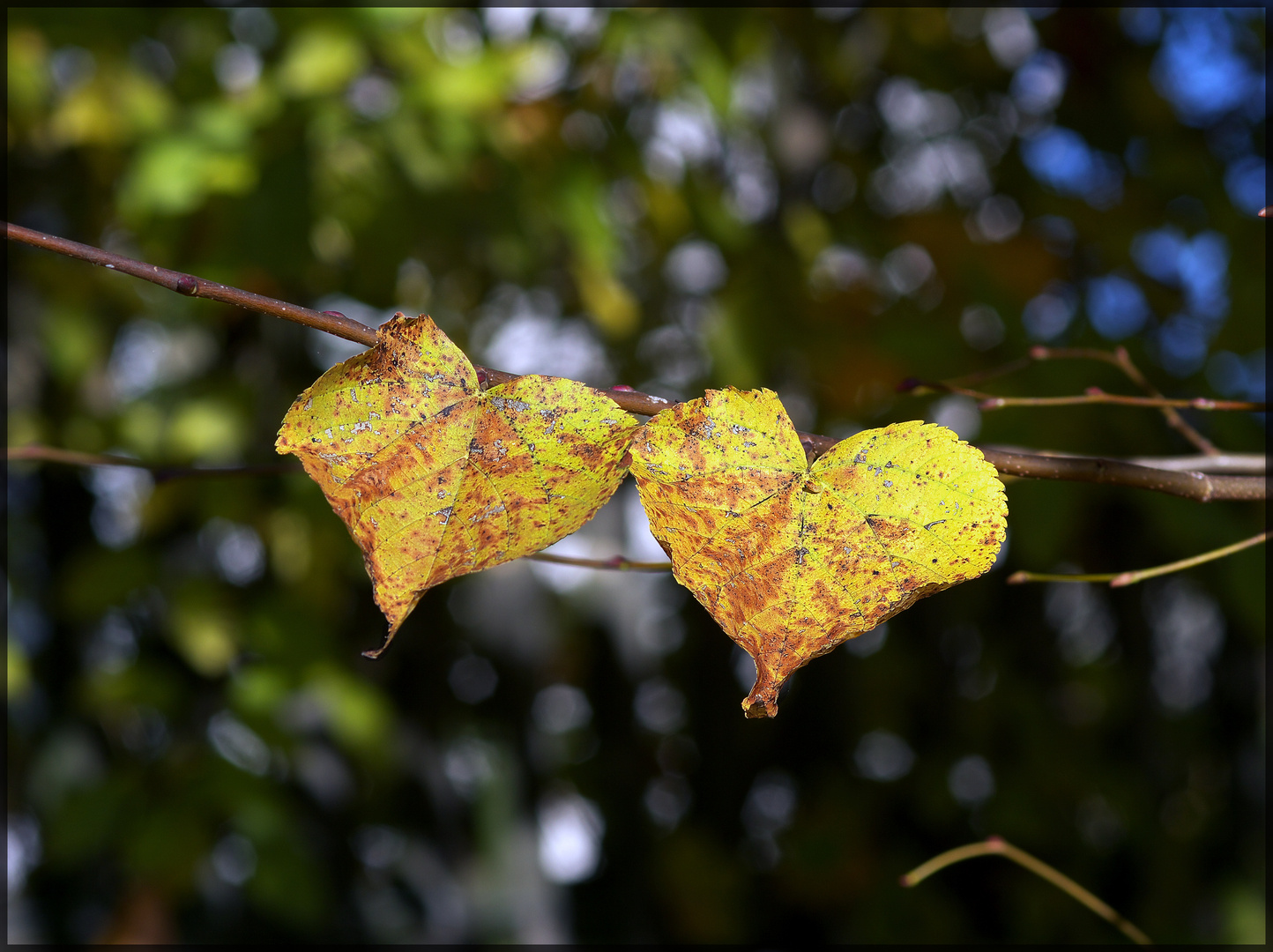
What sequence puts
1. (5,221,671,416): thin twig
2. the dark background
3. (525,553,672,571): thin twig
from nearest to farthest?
(5,221,671,416): thin twig
(525,553,672,571): thin twig
the dark background

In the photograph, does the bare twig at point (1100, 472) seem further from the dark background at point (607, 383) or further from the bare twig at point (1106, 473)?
the dark background at point (607, 383)

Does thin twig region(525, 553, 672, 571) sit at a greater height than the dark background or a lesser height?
greater

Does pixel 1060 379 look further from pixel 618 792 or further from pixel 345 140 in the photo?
pixel 618 792

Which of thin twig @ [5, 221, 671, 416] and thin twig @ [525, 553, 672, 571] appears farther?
thin twig @ [525, 553, 672, 571]

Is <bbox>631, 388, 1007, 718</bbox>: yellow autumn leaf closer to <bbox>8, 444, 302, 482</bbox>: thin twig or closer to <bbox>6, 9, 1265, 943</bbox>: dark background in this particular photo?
<bbox>8, 444, 302, 482</bbox>: thin twig

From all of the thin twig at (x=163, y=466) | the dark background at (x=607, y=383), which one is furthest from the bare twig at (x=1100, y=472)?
the dark background at (x=607, y=383)

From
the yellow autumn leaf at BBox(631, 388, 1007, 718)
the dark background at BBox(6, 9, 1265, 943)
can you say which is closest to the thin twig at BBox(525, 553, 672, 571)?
the yellow autumn leaf at BBox(631, 388, 1007, 718)
